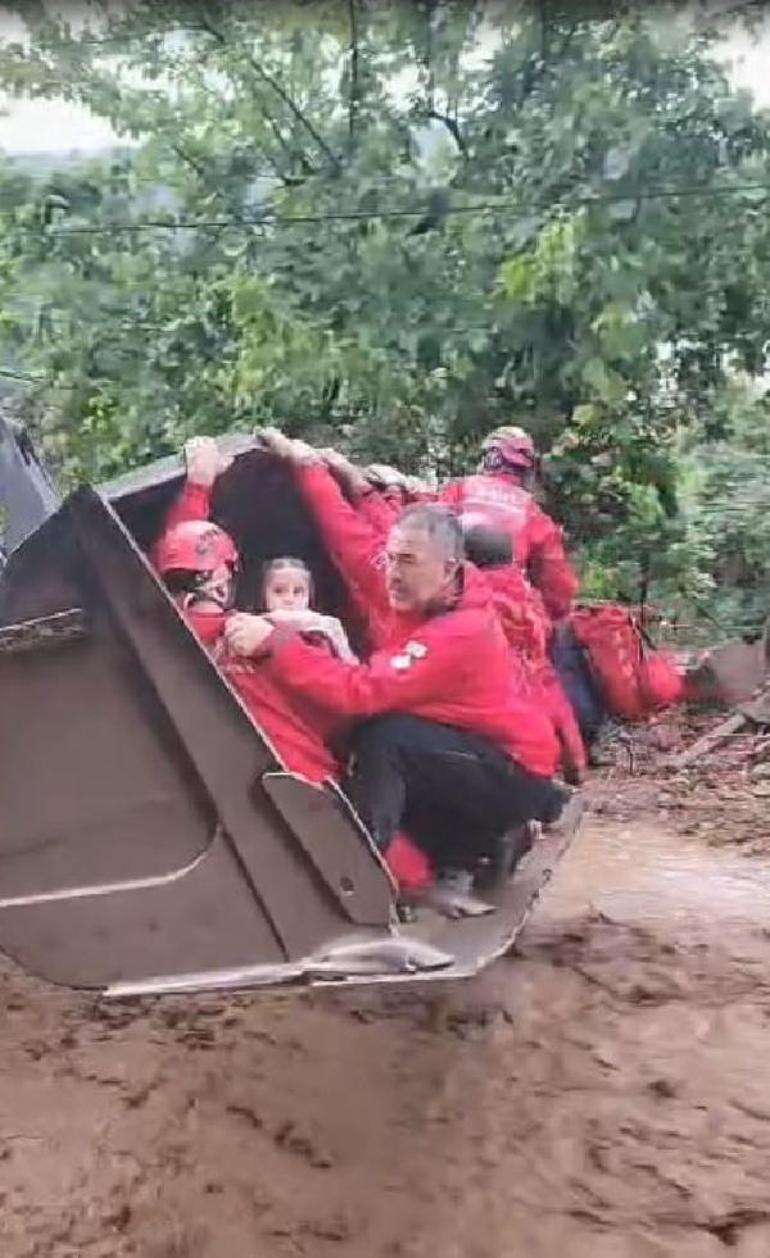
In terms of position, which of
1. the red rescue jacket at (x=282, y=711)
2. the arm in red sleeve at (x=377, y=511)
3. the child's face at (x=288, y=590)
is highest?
the arm in red sleeve at (x=377, y=511)

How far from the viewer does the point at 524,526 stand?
258 centimetres

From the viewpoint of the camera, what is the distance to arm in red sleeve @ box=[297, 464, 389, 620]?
2.25m

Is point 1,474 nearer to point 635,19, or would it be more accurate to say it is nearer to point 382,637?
point 382,637

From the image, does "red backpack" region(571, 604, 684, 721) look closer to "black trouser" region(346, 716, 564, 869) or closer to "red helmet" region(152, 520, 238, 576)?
"black trouser" region(346, 716, 564, 869)

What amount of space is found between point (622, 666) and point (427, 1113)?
87 cm

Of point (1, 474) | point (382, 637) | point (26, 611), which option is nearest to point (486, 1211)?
point (382, 637)

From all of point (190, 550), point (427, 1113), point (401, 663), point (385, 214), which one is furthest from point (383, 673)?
point (385, 214)

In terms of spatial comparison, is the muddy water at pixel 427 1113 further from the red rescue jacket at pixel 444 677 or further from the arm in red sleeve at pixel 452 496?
the arm in red sleeve at pixel 452 496

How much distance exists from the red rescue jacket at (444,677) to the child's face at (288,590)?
122 millimetres

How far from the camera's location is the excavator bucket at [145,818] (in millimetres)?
1784

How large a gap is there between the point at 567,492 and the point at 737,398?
1.90 ft

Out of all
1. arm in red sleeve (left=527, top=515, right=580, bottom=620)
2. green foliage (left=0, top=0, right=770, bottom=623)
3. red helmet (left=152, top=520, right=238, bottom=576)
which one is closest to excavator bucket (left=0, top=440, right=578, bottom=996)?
red helmet (left=152, top=520, right=238, bottom=576)

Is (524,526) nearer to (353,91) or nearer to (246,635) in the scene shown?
(246,635)

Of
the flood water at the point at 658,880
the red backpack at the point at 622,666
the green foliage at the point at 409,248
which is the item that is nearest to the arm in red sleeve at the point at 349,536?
the red backpack at the point at 622,666
